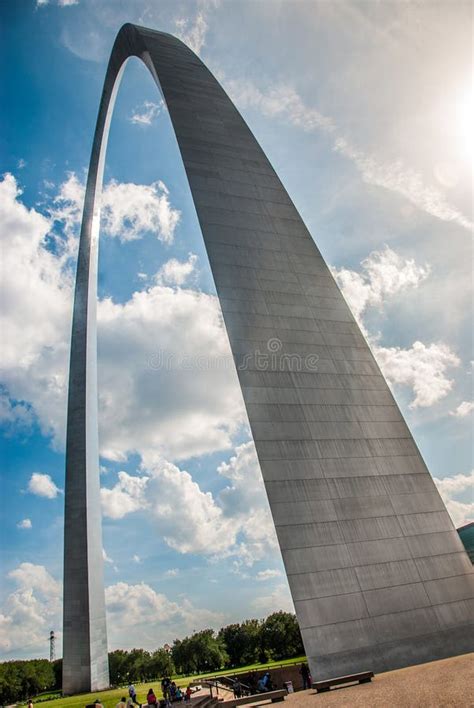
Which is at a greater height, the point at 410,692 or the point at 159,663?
the point at 159,663

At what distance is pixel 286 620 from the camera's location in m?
81.4

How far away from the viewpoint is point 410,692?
7.82m

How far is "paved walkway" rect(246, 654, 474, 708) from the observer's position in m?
6.85

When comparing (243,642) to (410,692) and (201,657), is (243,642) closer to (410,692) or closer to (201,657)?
(201,657)

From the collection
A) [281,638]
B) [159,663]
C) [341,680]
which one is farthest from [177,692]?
[159,663]

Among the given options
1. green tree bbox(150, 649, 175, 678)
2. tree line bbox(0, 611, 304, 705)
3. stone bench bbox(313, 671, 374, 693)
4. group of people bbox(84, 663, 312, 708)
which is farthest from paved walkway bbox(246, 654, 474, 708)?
green tree bbox(150, 649, 175, 678)

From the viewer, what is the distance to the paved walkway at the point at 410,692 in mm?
6845

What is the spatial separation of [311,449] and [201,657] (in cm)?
8762

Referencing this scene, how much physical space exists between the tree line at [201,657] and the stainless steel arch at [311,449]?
62721mm

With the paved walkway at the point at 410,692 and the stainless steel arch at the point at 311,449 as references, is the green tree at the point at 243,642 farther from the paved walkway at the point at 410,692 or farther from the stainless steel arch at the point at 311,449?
the paved walkway at the point at 410,692

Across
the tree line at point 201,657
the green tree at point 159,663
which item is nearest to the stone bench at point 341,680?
the tree line at point 201,657

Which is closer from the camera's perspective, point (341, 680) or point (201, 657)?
point (341, 680)

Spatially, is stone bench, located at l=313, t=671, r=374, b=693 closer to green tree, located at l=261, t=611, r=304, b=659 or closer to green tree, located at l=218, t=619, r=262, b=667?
green tree, located at l=261, t=611, r=304, b=659

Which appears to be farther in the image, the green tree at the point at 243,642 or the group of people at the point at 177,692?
the green tree at the point at 243,642
